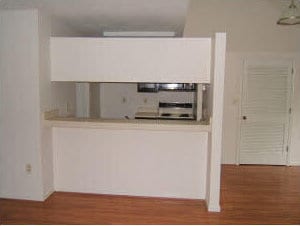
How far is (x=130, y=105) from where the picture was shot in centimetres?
573

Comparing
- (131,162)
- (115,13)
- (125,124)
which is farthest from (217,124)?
(115,13)

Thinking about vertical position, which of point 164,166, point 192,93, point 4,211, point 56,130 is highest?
point 192,93

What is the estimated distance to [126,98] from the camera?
571 centimetres

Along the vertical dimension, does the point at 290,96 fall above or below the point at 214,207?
above

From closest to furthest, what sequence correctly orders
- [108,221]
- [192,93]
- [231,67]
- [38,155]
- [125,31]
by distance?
[108,221] → [38,155] → [125,31] → [231,67] → [192,93]

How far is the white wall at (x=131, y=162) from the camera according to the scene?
11.8 feet

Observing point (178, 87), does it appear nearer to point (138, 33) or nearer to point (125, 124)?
point (138, 33)

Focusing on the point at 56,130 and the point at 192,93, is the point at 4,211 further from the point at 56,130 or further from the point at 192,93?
the point at 192,93

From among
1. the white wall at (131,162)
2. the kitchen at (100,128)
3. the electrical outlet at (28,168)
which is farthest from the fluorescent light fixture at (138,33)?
the electrical outlet at (28,168)

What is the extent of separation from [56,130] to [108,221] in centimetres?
142

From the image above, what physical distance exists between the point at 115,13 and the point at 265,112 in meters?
3.30

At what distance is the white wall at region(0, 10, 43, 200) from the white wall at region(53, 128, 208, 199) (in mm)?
359

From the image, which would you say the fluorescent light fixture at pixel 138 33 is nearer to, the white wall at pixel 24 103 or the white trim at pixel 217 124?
the white wall at pixel 24 103

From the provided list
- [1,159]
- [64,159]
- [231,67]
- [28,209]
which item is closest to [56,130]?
[64,159]
